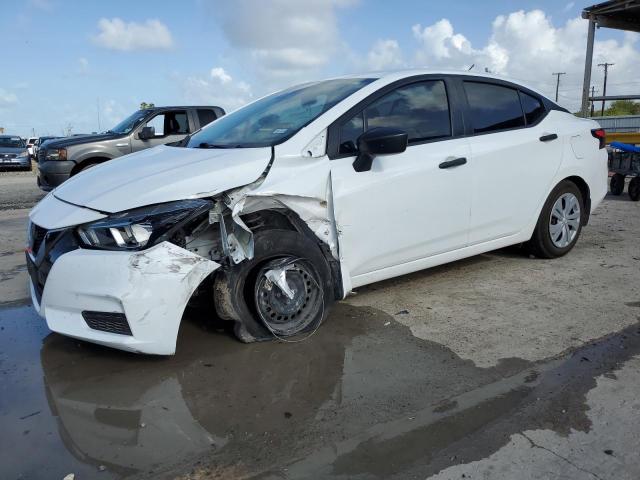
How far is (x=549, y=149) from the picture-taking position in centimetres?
503

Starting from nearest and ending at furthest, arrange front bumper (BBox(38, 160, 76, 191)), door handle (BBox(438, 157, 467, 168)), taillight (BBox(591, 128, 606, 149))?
door handle (BBox(438, 157, 467, 168)) < taillight (BBox(591, 128, 606, 149)) < front bumper (BBox(38, 160, 76, 191))

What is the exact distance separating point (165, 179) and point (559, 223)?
3.78 m

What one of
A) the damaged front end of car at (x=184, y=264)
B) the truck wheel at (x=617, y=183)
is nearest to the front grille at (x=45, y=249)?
the damaged front end of car at (x=184, y=264)

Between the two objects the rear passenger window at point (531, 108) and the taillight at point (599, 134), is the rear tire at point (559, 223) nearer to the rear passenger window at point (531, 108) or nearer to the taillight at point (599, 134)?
the taillight at point (599, 134)

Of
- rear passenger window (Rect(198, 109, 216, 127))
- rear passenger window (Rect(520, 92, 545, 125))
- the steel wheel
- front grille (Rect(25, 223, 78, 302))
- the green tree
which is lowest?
the steel wheel

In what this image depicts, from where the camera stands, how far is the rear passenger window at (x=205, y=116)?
1110 centimetres

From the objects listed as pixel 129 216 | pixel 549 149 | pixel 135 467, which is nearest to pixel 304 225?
pixel 129 216

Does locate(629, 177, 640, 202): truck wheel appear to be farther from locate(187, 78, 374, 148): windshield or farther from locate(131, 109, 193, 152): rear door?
locate(131, 109, 193, 152): rear door

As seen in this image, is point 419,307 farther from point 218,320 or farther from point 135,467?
point 135,467

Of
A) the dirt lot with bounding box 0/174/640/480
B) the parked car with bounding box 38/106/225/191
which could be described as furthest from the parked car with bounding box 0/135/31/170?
the dirt lot with bounding box 0/174/640/480

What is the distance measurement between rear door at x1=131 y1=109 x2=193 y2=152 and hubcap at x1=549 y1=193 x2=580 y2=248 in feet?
24.3

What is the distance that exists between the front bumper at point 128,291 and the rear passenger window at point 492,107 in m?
2.61

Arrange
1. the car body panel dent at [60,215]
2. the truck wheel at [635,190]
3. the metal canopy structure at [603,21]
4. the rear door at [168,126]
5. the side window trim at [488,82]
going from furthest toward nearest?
the metal canopy structure at [603,21]
the rear door at [168,126]
the truck wheel at [635,190]
the side window trim at [488,82]
the car body panel dent at [60,215]

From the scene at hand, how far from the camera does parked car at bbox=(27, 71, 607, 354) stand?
10.3ft
